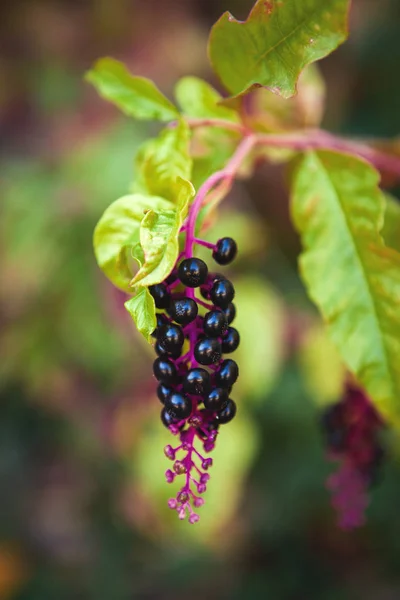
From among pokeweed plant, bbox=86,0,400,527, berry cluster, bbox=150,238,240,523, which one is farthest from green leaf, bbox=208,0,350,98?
berry cluster, bbox=150,238,240,523

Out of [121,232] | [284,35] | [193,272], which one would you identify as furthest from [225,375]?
[284,35]

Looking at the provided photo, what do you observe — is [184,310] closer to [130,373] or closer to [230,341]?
[230,341]

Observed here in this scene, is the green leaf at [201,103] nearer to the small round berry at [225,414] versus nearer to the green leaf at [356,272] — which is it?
the green leaf at [356,272]

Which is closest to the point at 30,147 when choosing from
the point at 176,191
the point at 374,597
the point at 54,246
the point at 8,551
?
the point at 54,246

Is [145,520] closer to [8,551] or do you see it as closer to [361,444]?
[8,551]

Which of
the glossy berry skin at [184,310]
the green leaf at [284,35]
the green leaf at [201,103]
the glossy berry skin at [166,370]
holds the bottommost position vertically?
the glossy berry skin at [166,370]

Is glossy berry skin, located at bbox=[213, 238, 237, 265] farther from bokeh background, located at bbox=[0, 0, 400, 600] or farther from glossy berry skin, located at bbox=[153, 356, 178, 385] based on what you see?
bokeh background, located at bbox=[0, 0, 400, 600]

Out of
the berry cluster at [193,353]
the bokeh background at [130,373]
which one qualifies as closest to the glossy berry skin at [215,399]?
the berry cluster at [193,353]
